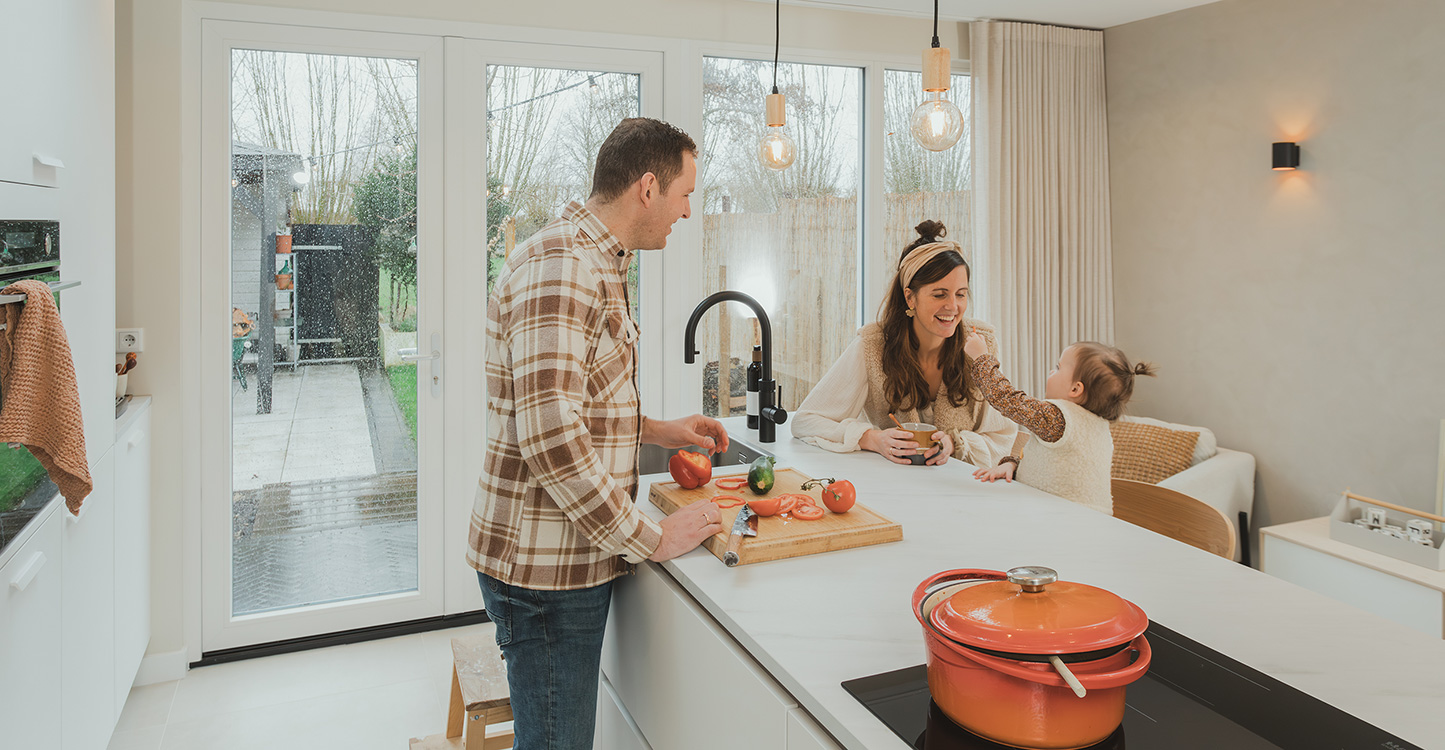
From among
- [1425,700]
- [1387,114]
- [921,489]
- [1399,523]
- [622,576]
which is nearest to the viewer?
[1425,700]

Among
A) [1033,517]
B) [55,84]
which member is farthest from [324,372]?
[1033,517]

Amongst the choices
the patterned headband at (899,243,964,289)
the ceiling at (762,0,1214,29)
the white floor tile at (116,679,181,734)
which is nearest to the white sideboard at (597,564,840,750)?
the patterned headband at (899,243,964,289)

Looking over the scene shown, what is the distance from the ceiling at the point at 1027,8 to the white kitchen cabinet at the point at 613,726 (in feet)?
9.54

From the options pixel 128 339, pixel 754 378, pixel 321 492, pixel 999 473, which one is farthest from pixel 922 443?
pixel 128 339

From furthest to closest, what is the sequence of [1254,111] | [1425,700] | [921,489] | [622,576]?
[1254,111]
[921,489]
[622,576]
[1425,700]

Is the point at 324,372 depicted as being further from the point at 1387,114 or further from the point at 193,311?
the point at 1387,114

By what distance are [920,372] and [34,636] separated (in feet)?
6.93

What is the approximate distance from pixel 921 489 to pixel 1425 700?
1042 mm

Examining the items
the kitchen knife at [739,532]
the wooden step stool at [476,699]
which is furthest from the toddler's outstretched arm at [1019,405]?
the wooden step stool at [476,699]

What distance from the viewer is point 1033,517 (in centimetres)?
171

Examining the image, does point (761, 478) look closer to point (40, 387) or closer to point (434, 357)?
point (40, 387)

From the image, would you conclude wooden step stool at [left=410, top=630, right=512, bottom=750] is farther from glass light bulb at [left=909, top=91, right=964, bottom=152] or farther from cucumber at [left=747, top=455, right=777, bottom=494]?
glass light bulb at [left=909, top=91, right=964, bottom=152]

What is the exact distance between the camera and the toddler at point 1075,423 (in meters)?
1.96

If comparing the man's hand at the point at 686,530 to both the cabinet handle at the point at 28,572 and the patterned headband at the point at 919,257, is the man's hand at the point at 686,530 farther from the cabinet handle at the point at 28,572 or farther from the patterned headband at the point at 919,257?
the patterned headband at the point at 919,257
